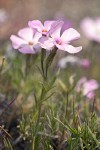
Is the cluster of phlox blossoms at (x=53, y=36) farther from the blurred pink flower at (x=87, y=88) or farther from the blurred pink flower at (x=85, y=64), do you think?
the blurred pink flower at (x=85, y=64)

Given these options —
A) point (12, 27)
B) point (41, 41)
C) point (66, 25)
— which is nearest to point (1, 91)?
point (66, 25)

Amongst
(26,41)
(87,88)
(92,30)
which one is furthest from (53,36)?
(92,30)

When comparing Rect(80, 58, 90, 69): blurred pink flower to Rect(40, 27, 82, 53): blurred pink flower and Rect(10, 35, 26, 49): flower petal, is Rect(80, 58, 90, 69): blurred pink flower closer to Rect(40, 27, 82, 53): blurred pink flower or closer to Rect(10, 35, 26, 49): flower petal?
Rect(10, 35, 26, 49): flower petal

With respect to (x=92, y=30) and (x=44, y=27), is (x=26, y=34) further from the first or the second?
(x=92, y=30)

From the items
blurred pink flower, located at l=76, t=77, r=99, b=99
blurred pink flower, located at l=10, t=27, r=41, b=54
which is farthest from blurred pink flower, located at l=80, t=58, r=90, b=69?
blurred pink flower, located at l=10, t=27, r=41, b=54

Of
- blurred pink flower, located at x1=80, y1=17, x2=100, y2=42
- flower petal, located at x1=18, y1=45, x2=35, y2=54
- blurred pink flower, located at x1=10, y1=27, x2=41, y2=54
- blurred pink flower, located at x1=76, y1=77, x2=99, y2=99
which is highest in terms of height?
blurred pink flower, located at x1=10, y1=27, x2=41, y2=54
